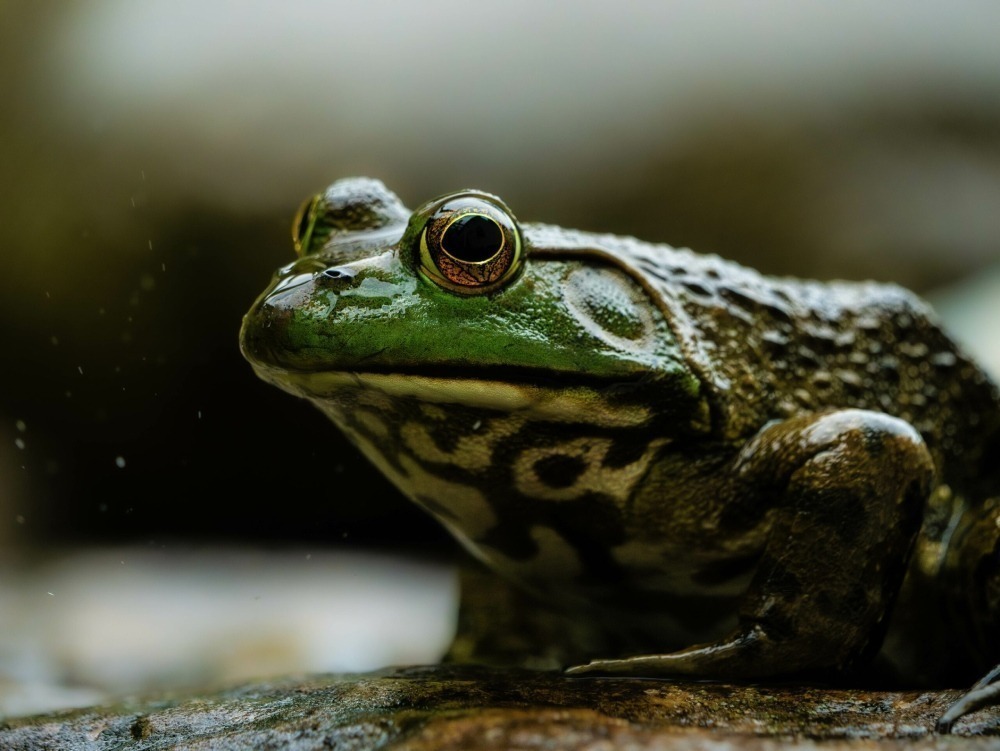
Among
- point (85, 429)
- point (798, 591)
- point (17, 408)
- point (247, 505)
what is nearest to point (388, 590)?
point (247, 505)

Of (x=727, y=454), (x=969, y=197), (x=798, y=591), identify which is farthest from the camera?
(x=969, y=197)

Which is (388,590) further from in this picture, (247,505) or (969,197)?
(969,197)

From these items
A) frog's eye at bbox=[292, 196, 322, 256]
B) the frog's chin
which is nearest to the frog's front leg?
the frog's chin

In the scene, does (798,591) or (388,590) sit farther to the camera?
(388,590)

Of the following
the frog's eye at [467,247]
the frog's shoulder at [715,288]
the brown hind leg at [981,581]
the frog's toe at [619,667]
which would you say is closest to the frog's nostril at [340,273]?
the frog's eye at [467,247]

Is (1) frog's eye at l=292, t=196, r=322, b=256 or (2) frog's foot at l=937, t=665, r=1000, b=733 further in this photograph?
(1) frog's eye at l=292, t=196, r=322, b=256

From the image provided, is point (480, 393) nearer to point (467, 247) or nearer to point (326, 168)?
point (467, 247)

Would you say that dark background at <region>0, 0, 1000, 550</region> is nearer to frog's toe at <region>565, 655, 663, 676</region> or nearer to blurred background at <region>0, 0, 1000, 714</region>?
blurred background at <region>0, 0, 1000, 714</region>
